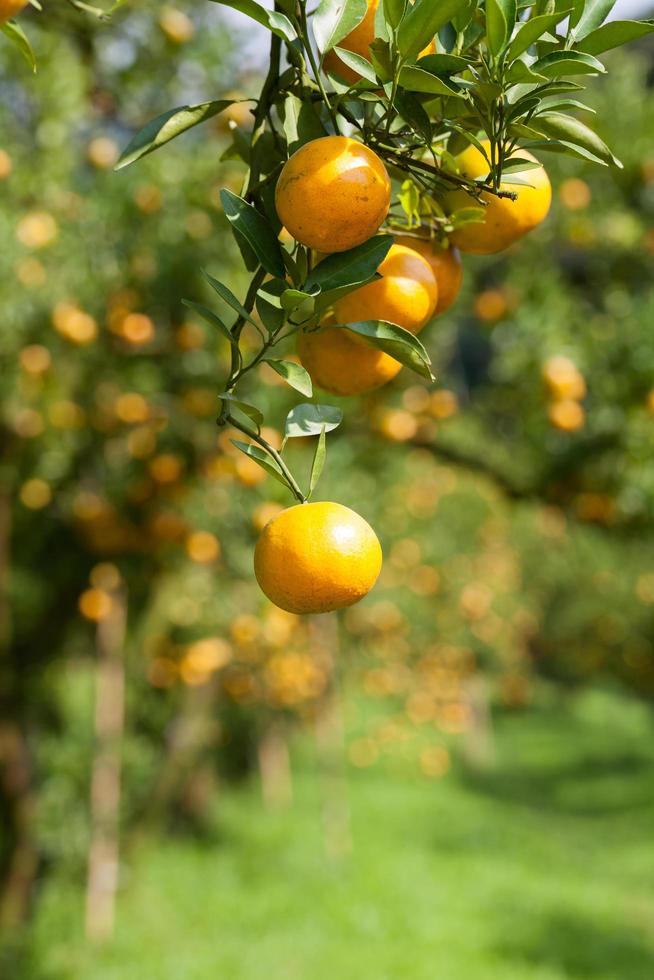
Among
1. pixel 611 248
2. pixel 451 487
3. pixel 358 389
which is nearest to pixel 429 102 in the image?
pixel 358 389

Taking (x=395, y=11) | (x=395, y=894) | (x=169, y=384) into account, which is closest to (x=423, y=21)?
(x=395, y=11)

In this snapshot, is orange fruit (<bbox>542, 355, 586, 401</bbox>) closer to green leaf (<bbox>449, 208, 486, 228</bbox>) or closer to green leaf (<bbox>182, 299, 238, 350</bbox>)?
green leaf (<bbox>449, 208, 486, 228</bbox>)

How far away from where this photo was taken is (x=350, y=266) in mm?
506

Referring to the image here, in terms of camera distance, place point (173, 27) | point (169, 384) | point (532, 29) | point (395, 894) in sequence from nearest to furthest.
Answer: point (532, 29), point (173, 27), point (169, 384), point (395, 894)

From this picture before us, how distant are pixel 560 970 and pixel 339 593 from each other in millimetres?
3947

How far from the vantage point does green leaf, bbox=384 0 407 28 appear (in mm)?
476

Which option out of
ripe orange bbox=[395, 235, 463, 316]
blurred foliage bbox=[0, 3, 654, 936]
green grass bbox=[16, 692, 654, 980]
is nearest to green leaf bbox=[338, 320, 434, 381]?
ripe orange bbox=[395, 235, 463, 316]

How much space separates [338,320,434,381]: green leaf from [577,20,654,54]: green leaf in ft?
0.65

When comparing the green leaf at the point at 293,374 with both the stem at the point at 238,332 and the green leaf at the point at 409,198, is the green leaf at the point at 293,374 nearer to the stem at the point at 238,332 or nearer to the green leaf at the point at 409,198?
the stem at the point at 238,332

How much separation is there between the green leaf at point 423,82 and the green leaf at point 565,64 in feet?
0.16

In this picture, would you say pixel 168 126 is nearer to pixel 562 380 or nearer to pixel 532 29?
pixel 532 29

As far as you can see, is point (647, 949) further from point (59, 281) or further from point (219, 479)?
point (59, 281)

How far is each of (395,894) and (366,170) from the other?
15.5ft

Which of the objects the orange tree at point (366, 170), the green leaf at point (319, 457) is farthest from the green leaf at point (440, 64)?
the green leaf at point (319, 457)
